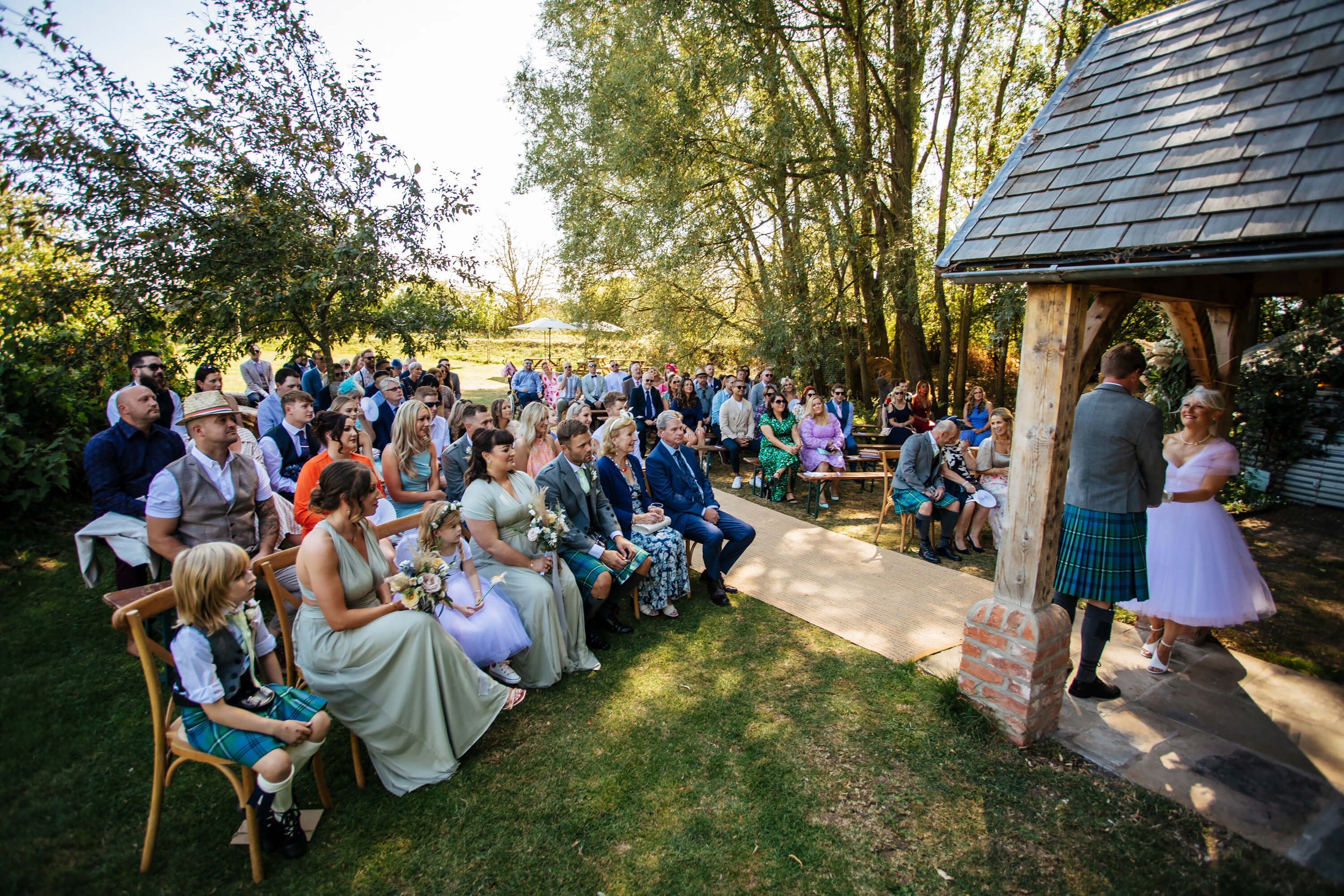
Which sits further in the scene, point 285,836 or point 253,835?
point 285,836

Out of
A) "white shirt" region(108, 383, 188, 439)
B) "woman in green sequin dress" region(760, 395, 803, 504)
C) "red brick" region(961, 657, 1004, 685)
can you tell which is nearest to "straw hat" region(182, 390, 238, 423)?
"white shirt" region(108, 383, 188, 439)

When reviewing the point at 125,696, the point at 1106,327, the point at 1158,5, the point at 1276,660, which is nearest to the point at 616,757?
the point at 125,696

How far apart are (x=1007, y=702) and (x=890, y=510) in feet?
16.6

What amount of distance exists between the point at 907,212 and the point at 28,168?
12.1 meters

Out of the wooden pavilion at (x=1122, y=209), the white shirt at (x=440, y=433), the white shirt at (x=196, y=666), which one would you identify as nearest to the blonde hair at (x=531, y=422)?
the white shirt at (x=440, y=433)

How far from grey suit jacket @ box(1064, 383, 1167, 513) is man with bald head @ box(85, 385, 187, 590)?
5.98 metres

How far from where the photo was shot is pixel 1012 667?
358 centimetres

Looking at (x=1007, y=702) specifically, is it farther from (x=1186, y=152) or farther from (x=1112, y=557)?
(x=1186, y=152)

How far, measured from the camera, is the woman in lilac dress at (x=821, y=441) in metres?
9.03

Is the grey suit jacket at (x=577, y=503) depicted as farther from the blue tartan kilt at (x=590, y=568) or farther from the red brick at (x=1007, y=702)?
the red brick at (x=1007, y=702)

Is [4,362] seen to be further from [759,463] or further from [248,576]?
[759,463]

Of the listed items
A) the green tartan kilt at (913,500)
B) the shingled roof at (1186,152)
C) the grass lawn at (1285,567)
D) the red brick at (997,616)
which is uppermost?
the shingled roof at (1186,152)

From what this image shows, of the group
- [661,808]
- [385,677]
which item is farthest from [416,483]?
[661,808]

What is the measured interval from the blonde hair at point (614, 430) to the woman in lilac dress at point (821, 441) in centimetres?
424
